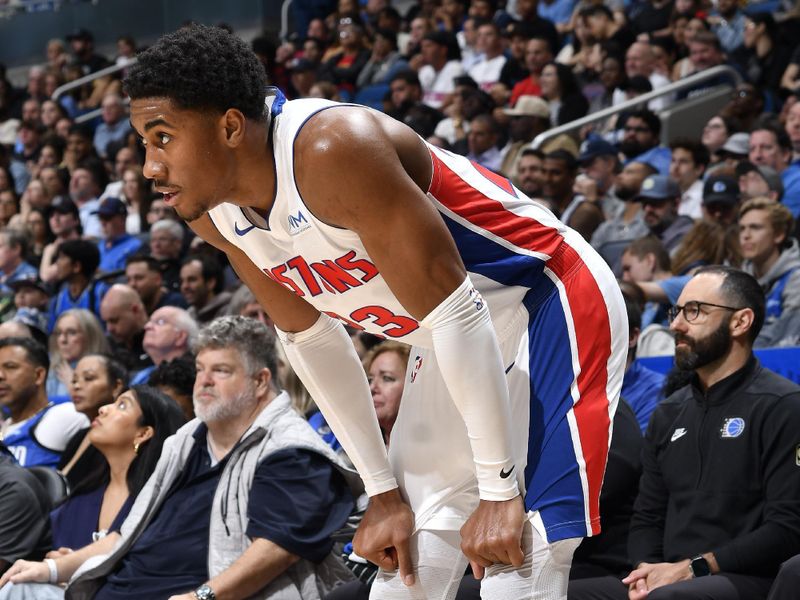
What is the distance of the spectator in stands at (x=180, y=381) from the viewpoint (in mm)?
5934

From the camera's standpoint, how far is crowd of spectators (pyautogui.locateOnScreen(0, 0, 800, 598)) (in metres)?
5.25

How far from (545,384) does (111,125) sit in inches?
476

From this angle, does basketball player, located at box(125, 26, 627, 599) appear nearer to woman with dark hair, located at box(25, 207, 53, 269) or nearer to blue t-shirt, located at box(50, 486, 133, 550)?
blue t-shirt, located at box(50, 486, 133, 550)

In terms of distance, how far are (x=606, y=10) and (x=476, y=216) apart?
8.96 m

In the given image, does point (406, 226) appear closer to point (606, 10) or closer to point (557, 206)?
point (557, 206)

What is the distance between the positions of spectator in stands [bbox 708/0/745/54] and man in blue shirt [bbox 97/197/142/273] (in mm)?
5500

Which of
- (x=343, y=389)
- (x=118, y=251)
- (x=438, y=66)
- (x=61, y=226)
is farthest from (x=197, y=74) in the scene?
(x=438, y=66)

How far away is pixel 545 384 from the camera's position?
8.52ft

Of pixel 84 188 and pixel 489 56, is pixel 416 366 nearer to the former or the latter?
pixel 489 56

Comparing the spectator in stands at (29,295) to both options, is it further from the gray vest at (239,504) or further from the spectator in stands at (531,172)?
the gray vest at (239,504)

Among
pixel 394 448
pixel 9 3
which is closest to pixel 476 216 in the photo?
pixel 394 448

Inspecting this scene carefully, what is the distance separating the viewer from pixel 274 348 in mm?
4953

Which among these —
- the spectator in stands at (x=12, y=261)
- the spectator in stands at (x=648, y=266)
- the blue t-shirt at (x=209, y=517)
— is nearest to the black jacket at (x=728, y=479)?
the blue t-shirt at (x=209, y=517)

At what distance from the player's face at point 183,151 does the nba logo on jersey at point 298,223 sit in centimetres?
16
